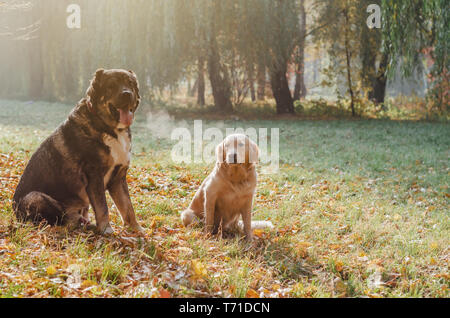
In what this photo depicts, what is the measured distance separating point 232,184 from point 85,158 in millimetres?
1479

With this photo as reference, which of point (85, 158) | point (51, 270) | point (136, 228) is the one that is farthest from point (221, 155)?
point (51, 270)

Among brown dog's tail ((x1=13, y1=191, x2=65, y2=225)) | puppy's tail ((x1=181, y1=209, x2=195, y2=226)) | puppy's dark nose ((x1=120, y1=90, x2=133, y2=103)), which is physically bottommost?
puppy's tail ((x1=181, y1=209, x2=195, y2=226))

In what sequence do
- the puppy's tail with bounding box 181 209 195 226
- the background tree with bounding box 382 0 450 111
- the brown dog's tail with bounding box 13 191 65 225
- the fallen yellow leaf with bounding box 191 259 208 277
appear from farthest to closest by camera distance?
the background tree with bounding box 382 0 450 111 → the puppy's tail with bounding box 181 209 195 226 → the brown dog's tail with bounding box 13 191 65 225 → the fallen yellow leaf with bounding box 191 259 208 277

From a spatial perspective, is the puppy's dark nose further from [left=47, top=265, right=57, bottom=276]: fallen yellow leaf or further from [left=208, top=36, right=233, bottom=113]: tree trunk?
[left=208, top=36, right=233, bottom=113]: tree trunk

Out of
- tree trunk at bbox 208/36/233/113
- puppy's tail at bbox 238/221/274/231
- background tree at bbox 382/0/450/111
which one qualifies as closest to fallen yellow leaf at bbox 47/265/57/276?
puppy's tail at bbox 238/221/274/231

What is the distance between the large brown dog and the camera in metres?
3.44

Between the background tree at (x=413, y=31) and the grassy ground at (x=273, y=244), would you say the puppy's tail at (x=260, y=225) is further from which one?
the background tree at (x=413, y=31)

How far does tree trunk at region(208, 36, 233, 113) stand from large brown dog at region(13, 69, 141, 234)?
12920 millimetres

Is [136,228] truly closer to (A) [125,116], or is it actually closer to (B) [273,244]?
(A) [125,116]
